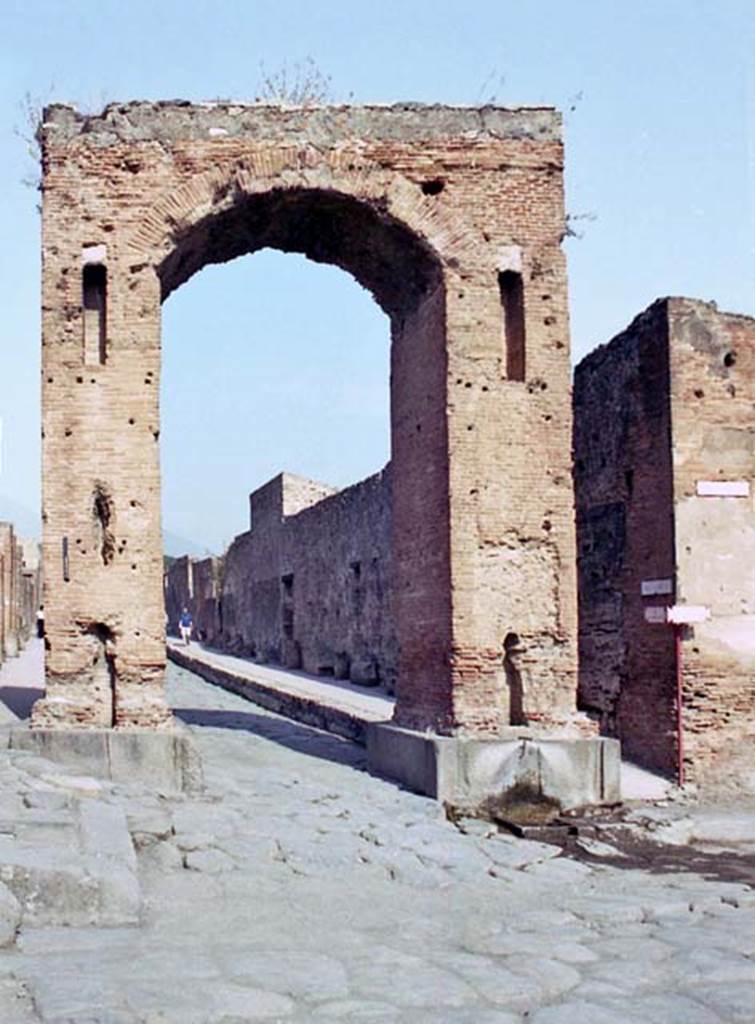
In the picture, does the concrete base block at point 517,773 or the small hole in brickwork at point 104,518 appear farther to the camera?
the small hole in brickwork at point 104,518

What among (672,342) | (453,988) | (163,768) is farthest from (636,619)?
(453,988)

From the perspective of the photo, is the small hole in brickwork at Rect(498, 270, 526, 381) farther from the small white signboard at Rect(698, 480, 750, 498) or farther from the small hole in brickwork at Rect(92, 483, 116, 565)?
the small hole in brickwork at Rect(92, 483, 116, 565)

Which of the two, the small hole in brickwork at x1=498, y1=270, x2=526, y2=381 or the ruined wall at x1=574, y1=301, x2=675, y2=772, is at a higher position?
the small hole in brickwork at x1=498, y1=270, x2=526, y2=381

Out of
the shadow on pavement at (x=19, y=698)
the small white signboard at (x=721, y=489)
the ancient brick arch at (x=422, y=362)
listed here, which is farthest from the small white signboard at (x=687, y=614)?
the shadow on pavement at (x=19, y=698)

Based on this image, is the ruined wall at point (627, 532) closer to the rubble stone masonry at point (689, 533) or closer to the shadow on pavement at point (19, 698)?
the rubble stone masonry at point (689, 533)

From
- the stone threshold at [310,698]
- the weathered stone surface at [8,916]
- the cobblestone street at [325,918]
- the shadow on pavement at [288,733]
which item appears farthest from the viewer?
the stone threshold at [310,698]

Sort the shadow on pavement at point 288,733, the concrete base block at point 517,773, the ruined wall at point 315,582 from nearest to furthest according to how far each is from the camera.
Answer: the concrete base block at point 517,773 < the shadow on pavement at point 288,733 < the ruined wall at point 315,582

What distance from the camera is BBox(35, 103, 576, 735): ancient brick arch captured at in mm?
10289

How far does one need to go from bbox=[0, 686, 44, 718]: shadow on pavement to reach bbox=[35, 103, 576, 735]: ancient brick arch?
2050 millimetres

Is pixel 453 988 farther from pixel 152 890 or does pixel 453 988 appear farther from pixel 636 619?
pixel 636 619

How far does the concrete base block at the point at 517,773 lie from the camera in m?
10.1

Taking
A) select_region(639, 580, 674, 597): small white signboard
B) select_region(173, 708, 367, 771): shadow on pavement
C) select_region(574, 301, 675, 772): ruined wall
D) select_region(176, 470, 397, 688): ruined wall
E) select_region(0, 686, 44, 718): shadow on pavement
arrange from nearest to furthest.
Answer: select_region(0, 686, 44, 718): shadow on pavement < select_region(173, 708, 367, 771): shadow on pavement < select_region(639, 580, 674, 597): small white signboard < select_region(574, 301, 675, 772): ruined wall < select_region(176, 470, 397, 688): ruined wall

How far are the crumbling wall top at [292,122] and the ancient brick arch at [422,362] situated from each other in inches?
0.7

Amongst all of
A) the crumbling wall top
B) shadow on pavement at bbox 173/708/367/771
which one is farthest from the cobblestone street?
the crumbling wall top
